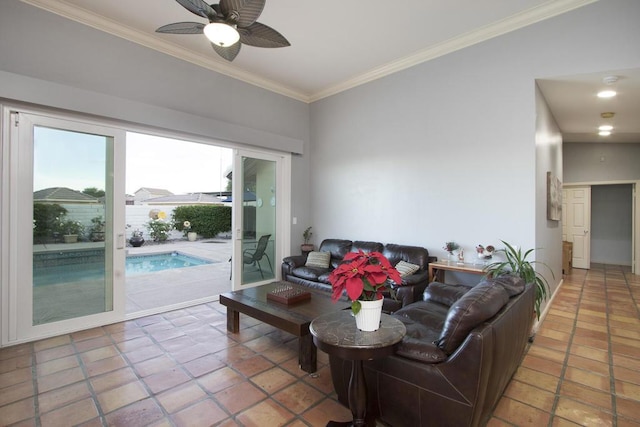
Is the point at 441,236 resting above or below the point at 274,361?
above

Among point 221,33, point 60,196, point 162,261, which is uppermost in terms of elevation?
point 221,33

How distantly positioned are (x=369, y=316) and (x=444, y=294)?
5.46 feet

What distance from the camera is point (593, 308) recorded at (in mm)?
4125

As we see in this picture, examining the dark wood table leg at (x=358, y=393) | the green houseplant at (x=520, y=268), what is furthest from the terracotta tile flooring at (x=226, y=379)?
the green houseplant at (x=520, y=268)

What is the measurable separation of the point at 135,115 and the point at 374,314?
3.54 metres

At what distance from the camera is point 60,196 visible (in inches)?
128

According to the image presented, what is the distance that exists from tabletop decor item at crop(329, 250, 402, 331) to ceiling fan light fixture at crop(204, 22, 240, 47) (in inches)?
76.8

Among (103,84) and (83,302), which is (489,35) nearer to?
(103,84)

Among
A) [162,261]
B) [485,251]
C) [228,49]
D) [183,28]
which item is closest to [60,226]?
[183,28]

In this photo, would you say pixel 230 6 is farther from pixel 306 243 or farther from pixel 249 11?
pixel 306 243

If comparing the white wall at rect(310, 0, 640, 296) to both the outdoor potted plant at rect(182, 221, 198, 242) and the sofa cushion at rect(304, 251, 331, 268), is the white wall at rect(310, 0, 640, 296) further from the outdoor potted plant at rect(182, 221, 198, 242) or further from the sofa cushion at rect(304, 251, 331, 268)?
the outdoor potted plant at rect(182, 221, 198, 242)

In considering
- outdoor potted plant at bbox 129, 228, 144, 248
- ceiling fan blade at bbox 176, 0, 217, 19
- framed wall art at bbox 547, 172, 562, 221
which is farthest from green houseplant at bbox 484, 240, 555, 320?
outdoor potted plant at bbox 129, 228, 144, 248

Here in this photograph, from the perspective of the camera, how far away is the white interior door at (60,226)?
9.75 feet

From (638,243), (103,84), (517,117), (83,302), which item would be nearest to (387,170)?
(517,117)
